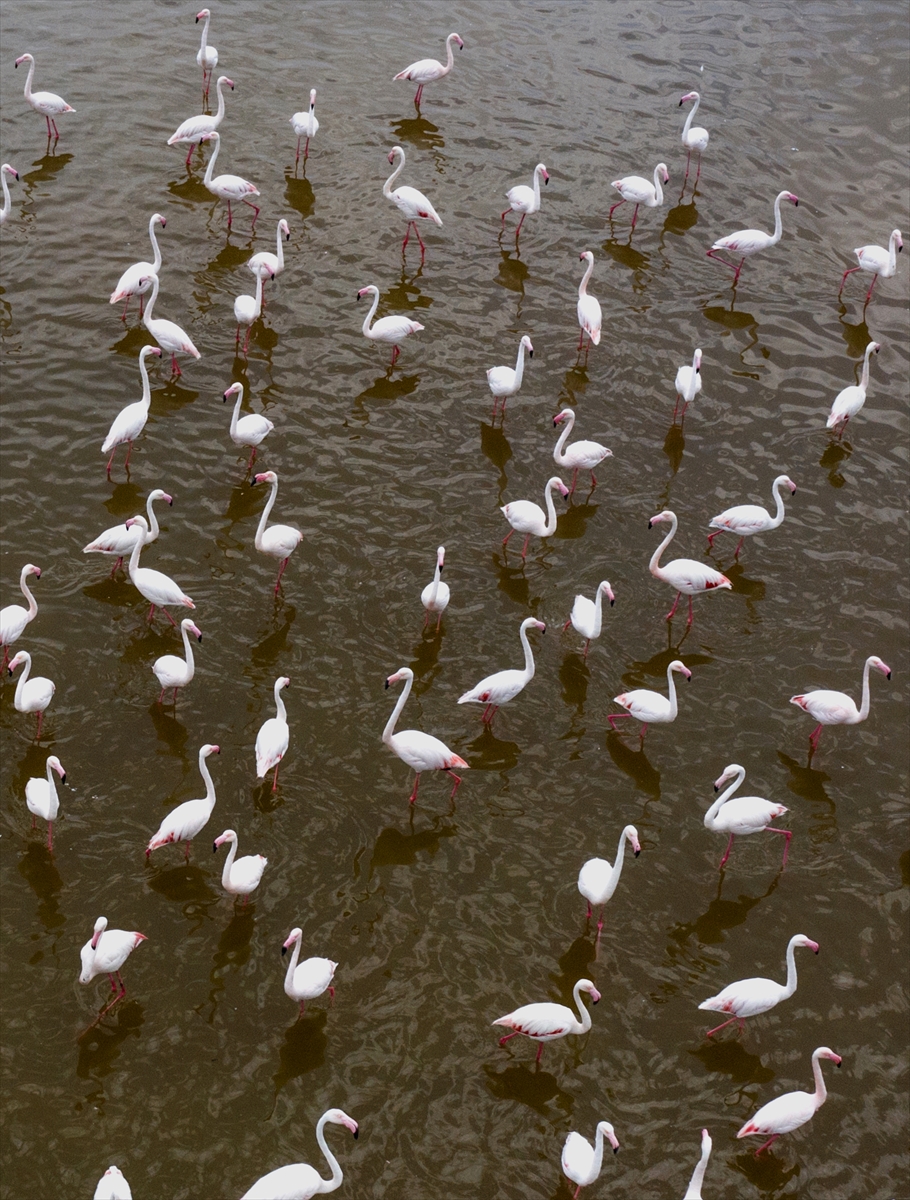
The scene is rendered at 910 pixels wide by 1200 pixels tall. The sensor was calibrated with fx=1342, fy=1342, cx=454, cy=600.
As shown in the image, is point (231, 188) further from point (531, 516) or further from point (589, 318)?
point (531, 516)

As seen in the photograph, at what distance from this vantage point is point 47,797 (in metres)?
10.6

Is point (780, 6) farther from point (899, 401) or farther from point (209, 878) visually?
point (209, 878)

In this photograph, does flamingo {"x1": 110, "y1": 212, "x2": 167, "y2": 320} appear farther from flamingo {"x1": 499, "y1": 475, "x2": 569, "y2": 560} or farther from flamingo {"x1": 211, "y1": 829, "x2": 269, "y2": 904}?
flamingo {"x1": 211, "y1": 829, "x2": 269, "y2": 904}

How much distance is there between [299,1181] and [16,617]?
5.72 metres

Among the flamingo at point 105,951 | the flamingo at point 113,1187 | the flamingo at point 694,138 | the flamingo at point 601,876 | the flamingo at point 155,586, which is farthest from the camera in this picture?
the flamingo at point 694,138

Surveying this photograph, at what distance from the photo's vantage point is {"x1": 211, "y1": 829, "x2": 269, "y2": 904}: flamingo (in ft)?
33.8

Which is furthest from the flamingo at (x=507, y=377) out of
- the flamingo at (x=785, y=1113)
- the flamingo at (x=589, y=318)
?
the flamingo at (x=785, y=1113)

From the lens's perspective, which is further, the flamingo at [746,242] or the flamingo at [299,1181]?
the flamingo at [746,242]

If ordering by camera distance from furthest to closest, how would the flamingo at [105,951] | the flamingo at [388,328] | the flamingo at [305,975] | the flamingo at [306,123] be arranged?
the flamingo at [306,123] < the flamingo at [388,328] < the flamingo at [305,975] < the flamingo at [105,951]

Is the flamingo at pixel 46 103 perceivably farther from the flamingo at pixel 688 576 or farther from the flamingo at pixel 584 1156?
the flamingo at pixel 584 1156

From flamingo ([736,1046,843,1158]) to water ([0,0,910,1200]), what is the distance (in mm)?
318

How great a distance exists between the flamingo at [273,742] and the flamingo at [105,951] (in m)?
1.83

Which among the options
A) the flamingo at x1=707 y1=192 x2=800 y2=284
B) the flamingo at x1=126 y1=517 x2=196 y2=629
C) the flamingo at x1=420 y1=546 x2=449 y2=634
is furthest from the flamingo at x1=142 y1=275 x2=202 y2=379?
the flamingo at x1=707 y1=192 x2=800 y2=284

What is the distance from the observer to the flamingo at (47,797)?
10.5 meters
